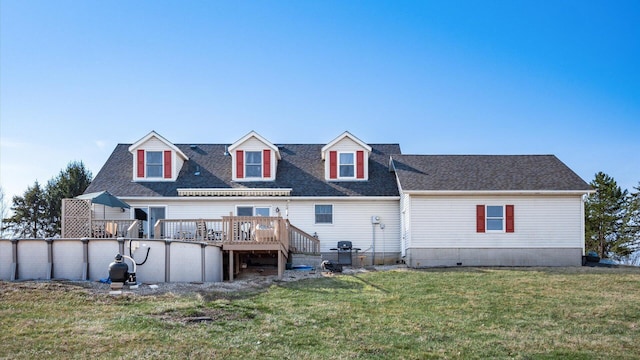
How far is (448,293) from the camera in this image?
16875mm

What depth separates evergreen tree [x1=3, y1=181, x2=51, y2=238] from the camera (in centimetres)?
3775

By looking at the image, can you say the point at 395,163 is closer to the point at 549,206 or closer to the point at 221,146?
the point at 549,206

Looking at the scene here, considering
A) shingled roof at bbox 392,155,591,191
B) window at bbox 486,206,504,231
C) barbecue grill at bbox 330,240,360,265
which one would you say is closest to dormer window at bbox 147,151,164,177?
barbecue grill at bbox 330,240,360,265

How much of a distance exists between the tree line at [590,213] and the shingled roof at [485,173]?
1327 cm

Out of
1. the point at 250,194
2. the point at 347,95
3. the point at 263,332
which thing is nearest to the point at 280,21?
the point at 347,95

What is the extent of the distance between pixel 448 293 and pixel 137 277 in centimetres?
902

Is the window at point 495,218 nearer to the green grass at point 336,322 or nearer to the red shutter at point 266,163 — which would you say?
the green grass at point 336,322

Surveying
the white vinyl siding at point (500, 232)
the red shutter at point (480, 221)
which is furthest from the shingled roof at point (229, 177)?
the red shutter at point (480, 221)

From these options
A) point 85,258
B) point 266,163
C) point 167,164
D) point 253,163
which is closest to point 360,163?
point 266,163

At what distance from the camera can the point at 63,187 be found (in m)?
36.8

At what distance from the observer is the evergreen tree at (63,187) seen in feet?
120

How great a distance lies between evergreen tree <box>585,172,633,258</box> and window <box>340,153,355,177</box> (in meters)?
22.0

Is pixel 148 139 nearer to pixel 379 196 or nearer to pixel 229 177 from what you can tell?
pixel 229 177

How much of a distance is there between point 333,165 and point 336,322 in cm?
1429
